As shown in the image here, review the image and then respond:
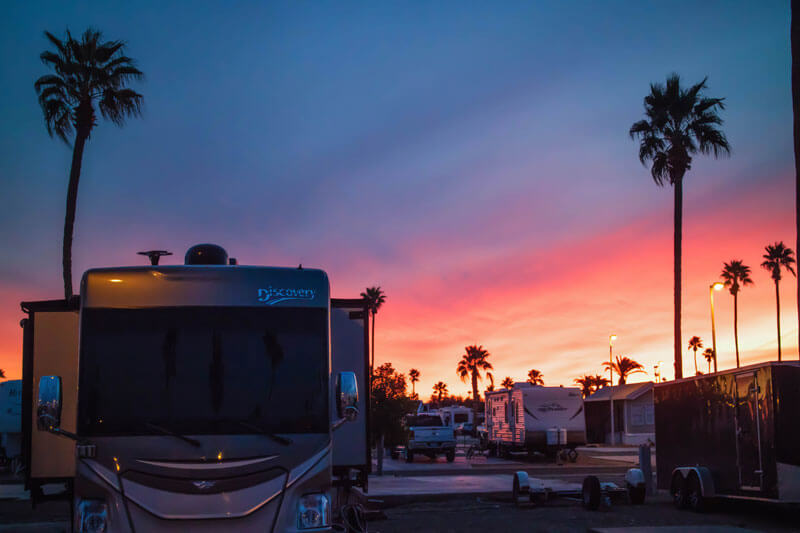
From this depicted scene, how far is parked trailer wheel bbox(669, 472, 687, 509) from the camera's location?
16766 millimetres

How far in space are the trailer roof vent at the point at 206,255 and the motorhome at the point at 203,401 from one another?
6.04 feet

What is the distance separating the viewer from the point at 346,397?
7082 millimetres

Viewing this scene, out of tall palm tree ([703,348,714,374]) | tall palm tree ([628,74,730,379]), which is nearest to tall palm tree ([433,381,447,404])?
tall palm tree ([703,348,714,374])

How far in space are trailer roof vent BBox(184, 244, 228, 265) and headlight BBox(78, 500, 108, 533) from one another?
3354 millimetres

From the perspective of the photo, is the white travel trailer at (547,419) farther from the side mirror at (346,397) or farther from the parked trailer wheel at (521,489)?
the side mirror at (346,397)

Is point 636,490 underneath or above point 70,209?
underneath

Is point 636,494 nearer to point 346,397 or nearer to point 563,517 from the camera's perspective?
point 563,517

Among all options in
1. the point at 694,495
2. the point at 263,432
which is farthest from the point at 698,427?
the point at 263,432

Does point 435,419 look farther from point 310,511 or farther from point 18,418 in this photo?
point 310,511

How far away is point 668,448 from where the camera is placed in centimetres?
1794

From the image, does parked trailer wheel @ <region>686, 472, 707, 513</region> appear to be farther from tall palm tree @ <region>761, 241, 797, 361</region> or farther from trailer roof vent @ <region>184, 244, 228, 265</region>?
tall palm tree @ <region>761, 241, 797, 361</region>

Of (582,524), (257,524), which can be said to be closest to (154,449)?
(257,524)

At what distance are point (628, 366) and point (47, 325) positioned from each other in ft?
304

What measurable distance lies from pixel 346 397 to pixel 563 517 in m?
10.4
